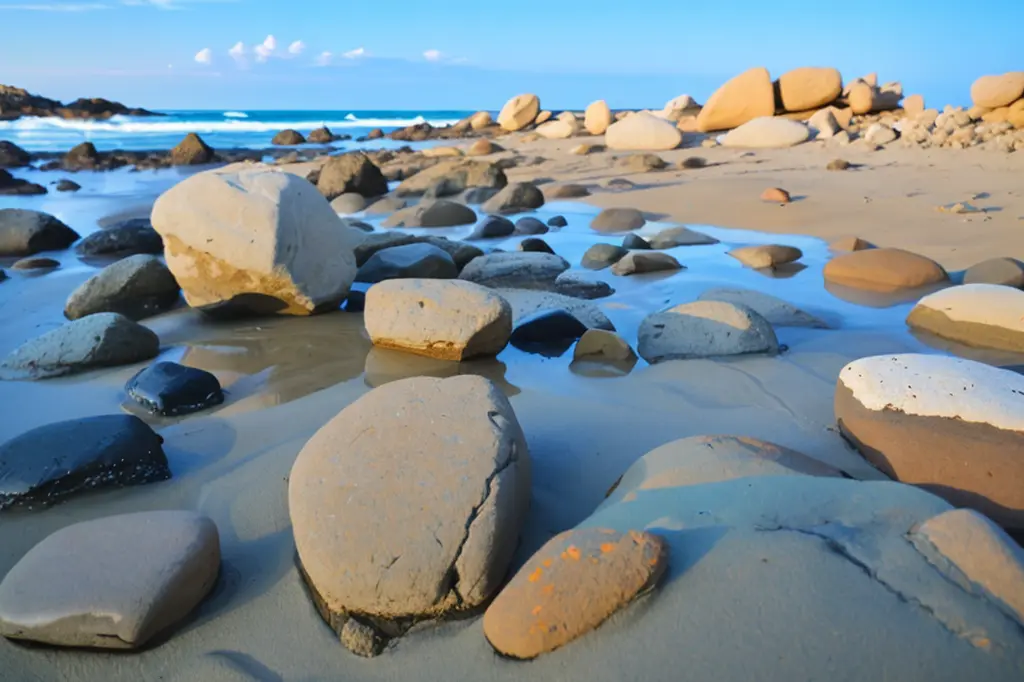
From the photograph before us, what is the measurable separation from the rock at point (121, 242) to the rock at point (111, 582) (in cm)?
447

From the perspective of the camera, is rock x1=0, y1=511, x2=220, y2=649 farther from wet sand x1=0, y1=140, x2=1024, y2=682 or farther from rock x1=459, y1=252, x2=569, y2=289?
rock x1=459, y1=252, x2=569, y2=289

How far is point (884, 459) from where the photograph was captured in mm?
2006

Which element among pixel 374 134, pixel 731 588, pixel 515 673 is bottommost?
pixel 374 134

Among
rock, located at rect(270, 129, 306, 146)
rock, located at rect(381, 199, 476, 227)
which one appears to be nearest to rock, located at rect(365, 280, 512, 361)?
rock, located at rect(381, 199, 476, 227)

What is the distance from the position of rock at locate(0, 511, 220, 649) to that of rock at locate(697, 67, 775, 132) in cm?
1562

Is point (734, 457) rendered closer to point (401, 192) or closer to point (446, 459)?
point (446, 459)

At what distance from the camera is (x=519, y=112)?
21703mm

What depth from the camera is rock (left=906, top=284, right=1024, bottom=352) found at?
10.1 feet

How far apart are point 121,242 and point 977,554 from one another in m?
5.85

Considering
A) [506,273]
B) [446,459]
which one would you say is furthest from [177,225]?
[446,459]

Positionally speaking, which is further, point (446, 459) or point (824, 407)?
point (824, 407)

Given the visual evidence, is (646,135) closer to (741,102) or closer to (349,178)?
(741,102)

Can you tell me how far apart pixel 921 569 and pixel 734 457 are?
543mm

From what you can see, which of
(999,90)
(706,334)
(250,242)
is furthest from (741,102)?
(250,242)
